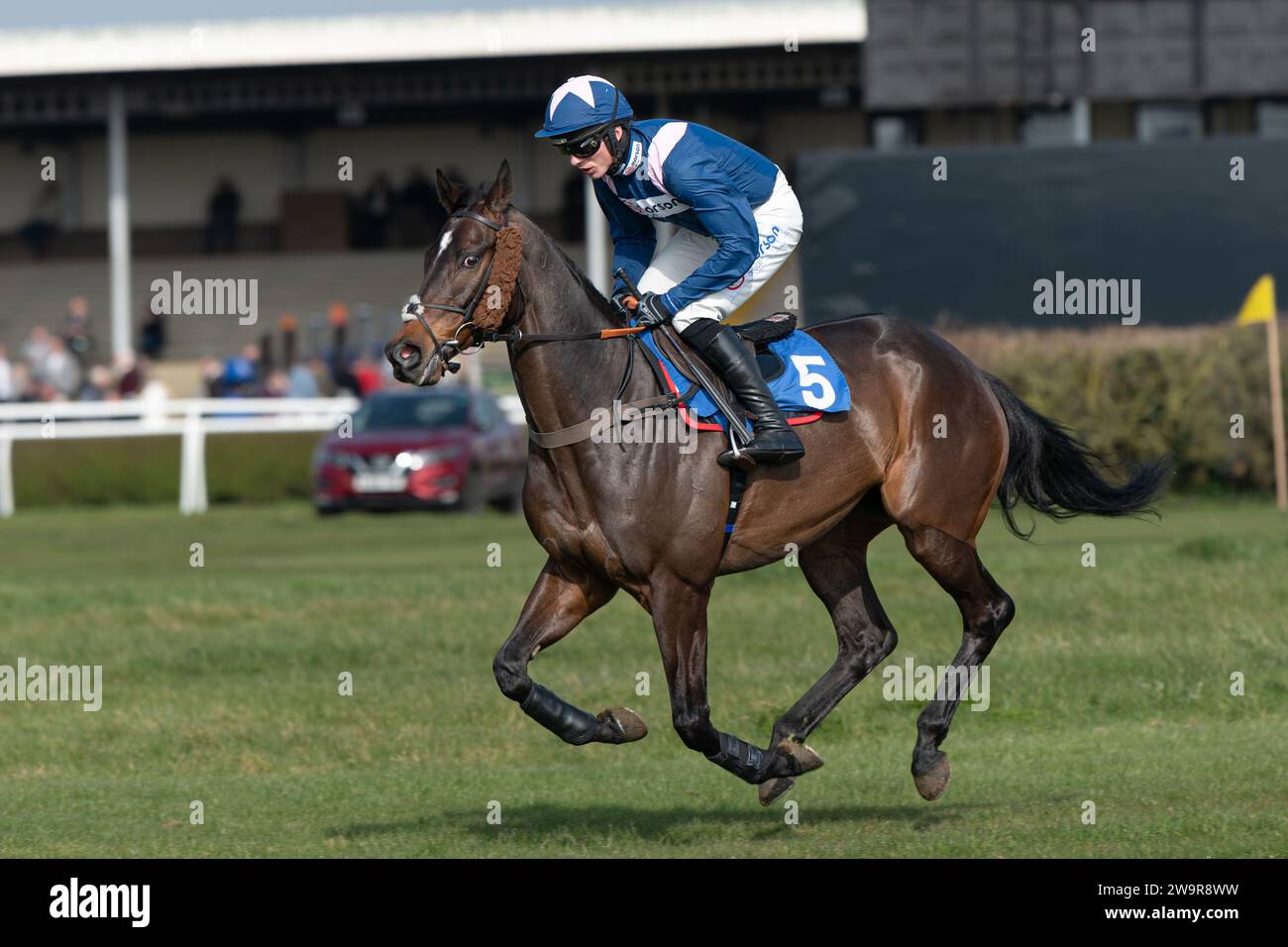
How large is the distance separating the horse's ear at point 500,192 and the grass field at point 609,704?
224 centimetres

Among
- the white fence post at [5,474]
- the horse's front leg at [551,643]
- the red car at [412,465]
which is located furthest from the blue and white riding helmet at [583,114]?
the white fence post at [5,474]

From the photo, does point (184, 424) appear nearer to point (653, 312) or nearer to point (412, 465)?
point (412, 465)

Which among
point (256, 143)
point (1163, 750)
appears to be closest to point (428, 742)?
point (1163, 750)

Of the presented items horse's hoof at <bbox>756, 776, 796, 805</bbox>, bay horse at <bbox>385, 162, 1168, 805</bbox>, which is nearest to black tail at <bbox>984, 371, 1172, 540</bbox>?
bay horse at <bbox>385, 162, 1168, 805</bbox>

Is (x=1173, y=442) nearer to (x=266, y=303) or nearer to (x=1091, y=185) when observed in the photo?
(x=1091, y=185)

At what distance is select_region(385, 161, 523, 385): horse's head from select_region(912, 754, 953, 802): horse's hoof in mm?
2306

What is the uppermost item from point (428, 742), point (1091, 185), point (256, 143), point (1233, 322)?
point (256, 143)

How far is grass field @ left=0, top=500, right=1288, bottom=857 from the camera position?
23.4 feet

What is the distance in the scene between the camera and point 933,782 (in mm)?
7117

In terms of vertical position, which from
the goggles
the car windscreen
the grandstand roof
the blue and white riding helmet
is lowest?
the car windscreen

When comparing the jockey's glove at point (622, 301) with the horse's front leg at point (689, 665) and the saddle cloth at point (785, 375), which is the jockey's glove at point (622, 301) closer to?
the saddle cloth at point (785, 375)

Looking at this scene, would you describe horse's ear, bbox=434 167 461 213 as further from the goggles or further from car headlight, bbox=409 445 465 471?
car headlight, bbox=409 445 465 471

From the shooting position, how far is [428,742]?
9578mm
